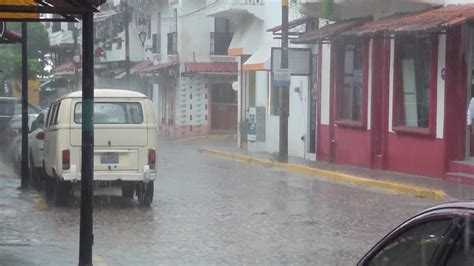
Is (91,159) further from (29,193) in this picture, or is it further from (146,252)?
(29,193)

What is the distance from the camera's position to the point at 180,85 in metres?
41.8

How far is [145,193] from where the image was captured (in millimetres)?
14781

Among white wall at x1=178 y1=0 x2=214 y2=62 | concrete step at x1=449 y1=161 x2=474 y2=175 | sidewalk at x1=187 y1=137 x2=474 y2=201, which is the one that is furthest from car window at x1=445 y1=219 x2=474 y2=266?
white wall at x1=178 y1=0 x2=214 y2=62

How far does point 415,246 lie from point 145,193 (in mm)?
10814

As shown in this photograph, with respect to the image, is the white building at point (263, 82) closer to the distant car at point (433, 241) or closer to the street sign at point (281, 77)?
the street sign at point (281, 77)

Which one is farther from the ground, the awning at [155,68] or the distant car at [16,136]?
the awning at [155,68]

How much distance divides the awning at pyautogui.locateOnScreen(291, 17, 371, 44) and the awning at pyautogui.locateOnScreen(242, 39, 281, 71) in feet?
15.1

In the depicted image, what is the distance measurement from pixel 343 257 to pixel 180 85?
3205cm

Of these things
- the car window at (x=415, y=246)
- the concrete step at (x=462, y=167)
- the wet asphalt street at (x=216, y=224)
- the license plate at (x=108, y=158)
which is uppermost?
the car window at (x=415, y=246)

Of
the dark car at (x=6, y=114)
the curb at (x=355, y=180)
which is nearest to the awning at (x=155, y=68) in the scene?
the dark car at (x=6, y=114)

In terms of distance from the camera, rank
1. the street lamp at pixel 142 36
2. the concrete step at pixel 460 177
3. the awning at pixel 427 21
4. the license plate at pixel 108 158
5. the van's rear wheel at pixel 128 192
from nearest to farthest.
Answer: the license plate at pixel 108 158
the van's rear wheel at pixel 128 192
the awning at pixel 427 21
the concrete step at pixel 460 177
the street lamp at pixel 142 36

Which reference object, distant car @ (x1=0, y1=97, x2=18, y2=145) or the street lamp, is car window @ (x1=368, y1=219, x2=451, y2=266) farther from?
the street lamp

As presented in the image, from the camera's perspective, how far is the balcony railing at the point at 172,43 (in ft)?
137

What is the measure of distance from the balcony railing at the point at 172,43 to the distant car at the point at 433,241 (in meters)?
37.7
